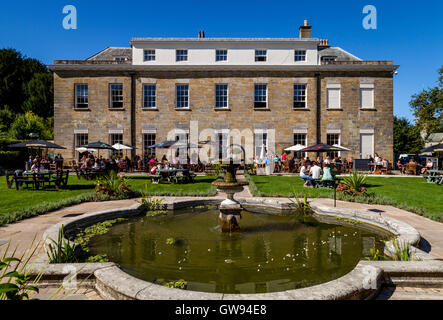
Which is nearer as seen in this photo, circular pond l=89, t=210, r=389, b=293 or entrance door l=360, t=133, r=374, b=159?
circular pond l=89, t=210, r=389, b=293

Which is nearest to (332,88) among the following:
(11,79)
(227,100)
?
(227,100)

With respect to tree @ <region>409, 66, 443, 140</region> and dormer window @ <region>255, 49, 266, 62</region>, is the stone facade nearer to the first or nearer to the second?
dormer window @ <region>255, 49, 266, 62</region>

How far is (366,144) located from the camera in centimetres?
2058

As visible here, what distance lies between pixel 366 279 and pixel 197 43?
21.3 metres

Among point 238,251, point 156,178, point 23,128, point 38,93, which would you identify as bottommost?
point 238,251

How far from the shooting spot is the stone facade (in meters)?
20.5

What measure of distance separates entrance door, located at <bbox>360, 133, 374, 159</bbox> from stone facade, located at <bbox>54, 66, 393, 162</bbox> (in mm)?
377

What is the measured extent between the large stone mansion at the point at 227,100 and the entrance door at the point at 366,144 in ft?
0.26

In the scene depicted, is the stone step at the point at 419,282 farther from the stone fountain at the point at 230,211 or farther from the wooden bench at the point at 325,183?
the wooden bench at the point at 325,183

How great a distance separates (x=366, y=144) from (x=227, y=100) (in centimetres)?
1151

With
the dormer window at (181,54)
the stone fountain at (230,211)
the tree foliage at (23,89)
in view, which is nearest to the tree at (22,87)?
the tree foliage at (23,89)

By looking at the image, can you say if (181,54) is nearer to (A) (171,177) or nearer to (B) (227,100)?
(B) (227,100)

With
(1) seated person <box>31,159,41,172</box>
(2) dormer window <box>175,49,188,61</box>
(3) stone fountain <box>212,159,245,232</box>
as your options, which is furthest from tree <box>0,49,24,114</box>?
(3) stone fountain <box>212,159,245,232</box>

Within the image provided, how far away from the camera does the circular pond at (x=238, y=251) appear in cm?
339
